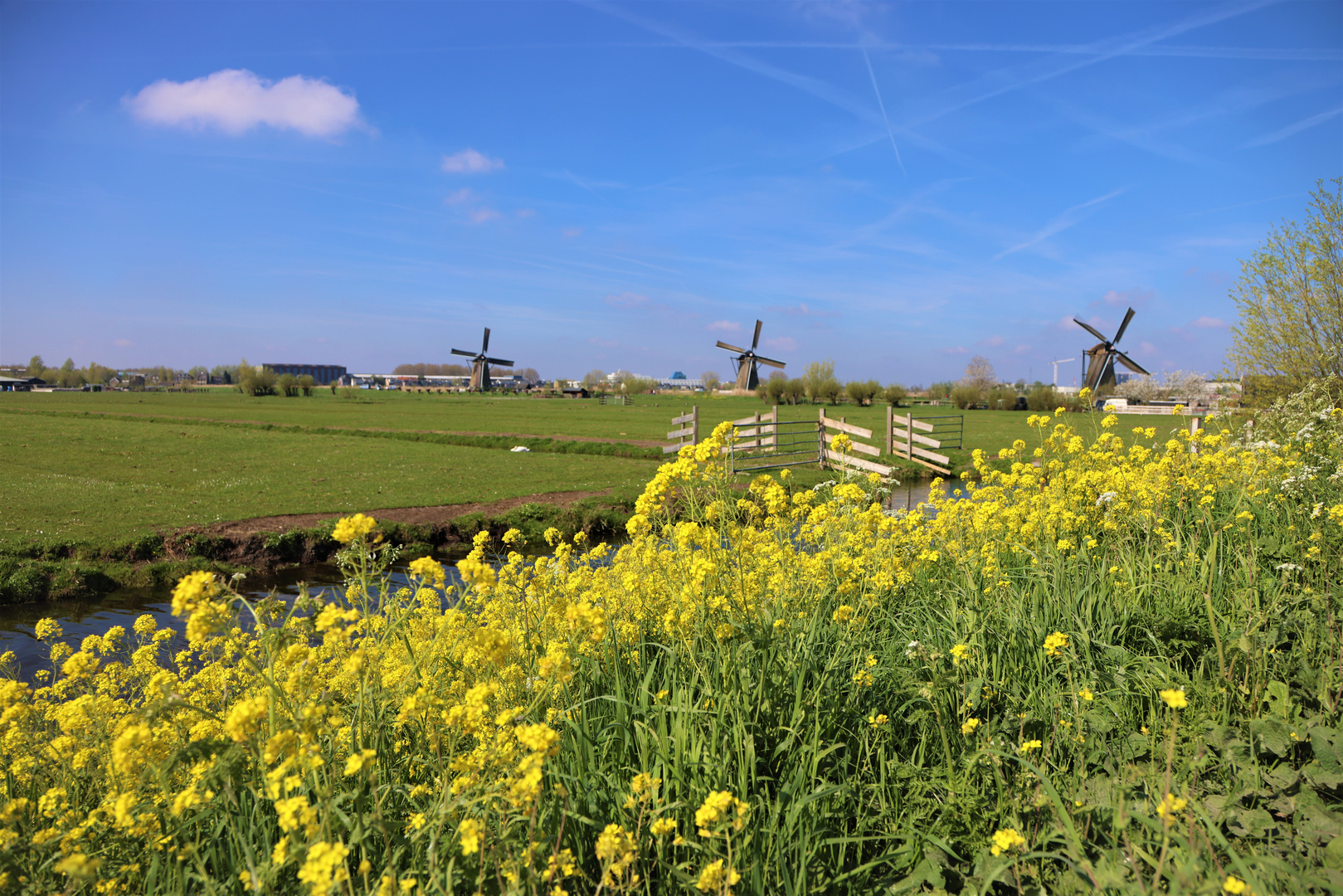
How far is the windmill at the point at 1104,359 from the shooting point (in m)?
56.2

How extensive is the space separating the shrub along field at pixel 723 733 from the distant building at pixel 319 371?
190665 mm

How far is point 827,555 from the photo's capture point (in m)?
4.26

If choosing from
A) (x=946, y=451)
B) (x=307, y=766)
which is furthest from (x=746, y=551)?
(x=946, y=451)

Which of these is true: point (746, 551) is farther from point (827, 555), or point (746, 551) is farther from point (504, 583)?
point (504, 583)

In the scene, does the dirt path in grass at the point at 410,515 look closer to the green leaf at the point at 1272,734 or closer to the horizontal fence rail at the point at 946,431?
the green leaf at the point at 1272,734

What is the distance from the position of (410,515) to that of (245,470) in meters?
9.45

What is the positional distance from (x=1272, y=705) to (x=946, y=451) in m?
27.8

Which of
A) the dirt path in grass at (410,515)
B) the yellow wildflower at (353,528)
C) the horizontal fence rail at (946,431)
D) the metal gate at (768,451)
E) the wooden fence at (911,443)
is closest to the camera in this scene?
the yellow wildflower at (353,528)

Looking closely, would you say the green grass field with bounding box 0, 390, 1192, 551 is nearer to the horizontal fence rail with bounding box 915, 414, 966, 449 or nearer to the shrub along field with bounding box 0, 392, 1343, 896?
the horizontal fence rail with bounding box 915, 414, 966, 449

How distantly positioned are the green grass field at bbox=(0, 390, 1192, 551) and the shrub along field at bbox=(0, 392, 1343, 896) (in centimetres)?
1109

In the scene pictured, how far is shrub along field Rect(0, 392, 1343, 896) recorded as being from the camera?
6.65ft

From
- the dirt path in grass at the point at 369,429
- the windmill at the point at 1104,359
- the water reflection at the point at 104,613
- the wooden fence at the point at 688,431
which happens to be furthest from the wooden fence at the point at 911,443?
the windmill at the point at 1104,359

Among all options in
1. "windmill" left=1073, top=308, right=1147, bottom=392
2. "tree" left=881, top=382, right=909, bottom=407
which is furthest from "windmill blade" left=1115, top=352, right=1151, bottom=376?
"tree" left=881, top=382, right=909, bottom=407

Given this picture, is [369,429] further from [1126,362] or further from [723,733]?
[1126,362]
